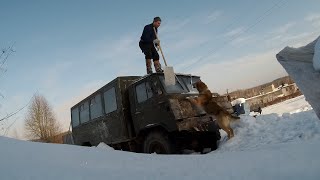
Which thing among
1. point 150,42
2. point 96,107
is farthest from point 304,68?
point 96,107

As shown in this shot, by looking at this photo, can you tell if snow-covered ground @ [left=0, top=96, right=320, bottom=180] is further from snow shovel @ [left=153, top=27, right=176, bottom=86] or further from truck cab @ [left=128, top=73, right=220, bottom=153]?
snow shovel @ [left=153, top=27, right=176, bottom=86]

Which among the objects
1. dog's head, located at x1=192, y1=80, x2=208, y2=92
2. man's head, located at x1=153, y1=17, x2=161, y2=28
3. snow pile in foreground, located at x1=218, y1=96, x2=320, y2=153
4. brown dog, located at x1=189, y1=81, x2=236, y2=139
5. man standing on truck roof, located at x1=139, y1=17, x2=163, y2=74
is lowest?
snow pile in foreground, located at x1=218, y1=96, x2=320, y2=153

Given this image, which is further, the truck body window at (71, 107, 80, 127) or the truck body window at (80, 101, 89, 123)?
the truck body window at (71, 107, 80, 127)

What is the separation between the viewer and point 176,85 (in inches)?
316

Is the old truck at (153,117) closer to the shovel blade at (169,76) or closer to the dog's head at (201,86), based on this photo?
the shovel blade at (169,76)

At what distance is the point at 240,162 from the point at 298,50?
3.55 feet

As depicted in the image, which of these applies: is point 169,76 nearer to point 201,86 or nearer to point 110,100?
point 201,86

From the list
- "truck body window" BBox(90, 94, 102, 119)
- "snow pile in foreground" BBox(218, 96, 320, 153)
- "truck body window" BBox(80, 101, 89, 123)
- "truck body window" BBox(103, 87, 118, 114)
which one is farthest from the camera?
"truck body window" BBox(80, 101, 89, 123)

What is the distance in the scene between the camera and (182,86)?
8.12m

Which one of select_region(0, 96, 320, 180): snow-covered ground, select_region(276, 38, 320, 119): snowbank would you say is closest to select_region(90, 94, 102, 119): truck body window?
select_region(0, 96, 320, 180): snow-covered ground

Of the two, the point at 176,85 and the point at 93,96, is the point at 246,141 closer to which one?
the point at 176,85

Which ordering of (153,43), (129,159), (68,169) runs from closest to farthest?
1. (68,169)
2. (129,159)
3. (153,43)

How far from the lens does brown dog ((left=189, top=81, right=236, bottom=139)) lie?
302 inches

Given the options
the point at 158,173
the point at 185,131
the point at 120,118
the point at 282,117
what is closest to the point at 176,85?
the point at 185,131
